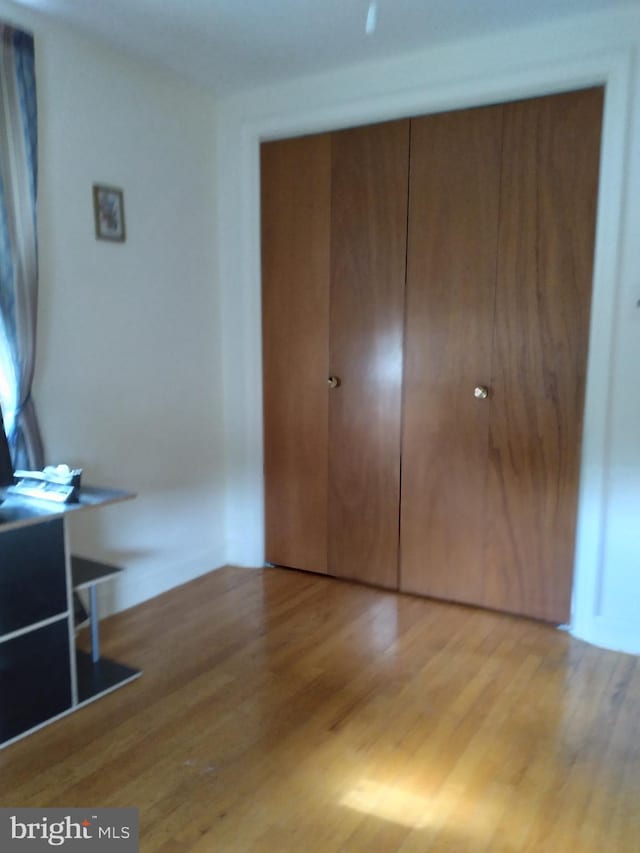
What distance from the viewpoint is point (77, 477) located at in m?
2.11

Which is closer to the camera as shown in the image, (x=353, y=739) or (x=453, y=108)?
(x=353, y=739)

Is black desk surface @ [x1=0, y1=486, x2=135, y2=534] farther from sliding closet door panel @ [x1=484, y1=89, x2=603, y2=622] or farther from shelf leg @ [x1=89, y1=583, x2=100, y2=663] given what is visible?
sliding closet door panel @ [x1=484, y1=89, x2=603, y2=622]

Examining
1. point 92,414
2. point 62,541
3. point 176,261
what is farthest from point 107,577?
point 176,261

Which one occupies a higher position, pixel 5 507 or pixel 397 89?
pixel 397 89

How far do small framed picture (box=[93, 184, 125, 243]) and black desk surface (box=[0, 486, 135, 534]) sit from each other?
1093 millimetres

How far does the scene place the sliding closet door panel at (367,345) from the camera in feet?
9.40

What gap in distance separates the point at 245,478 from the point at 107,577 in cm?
119

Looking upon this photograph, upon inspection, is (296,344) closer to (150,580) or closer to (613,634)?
(150,580)

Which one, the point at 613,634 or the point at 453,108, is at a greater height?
the point at 453,108

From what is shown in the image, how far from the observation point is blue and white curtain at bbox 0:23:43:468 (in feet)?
7.28

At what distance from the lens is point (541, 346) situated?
2615 mm

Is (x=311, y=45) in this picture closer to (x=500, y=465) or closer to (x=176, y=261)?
(x=176, y=261)

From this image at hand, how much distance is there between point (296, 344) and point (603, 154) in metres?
1.51

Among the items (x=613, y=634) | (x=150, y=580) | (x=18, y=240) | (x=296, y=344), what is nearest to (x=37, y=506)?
(x=18, y=240)
